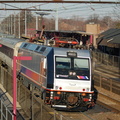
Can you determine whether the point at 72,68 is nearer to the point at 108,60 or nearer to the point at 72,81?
the point at 72,81

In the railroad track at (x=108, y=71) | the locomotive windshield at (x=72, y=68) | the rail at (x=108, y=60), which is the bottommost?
the railroad track at (x=108, y=71)

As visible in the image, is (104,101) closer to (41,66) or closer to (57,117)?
(41,66)

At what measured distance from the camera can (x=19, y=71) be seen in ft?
69.5

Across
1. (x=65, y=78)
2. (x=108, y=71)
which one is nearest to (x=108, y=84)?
(x=65, y=78)

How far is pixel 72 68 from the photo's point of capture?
50.2ft

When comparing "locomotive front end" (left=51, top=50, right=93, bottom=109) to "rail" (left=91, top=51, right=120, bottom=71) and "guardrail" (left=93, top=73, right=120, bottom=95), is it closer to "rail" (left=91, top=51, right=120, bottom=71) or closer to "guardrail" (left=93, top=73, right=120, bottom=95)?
"guardrail" (left=93, top=73, right=120, bottom=95)

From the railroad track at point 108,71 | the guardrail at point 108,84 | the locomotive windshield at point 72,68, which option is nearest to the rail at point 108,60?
the railroad track at point 108,71

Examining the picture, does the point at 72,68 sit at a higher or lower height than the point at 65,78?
higher

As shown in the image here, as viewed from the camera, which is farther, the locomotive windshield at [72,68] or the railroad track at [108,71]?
the railroad track at [108,71]

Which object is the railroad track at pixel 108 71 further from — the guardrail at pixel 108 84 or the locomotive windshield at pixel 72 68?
the locomotive windshield at pixel 72 68

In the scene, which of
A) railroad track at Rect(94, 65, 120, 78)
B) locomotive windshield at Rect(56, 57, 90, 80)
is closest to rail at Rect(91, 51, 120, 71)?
railroad track at Rect(94, 65, 120, 78)

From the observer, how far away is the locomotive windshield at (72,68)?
15102 millimetres

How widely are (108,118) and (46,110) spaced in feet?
17.6

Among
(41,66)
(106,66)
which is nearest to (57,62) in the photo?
(41,66)
